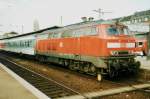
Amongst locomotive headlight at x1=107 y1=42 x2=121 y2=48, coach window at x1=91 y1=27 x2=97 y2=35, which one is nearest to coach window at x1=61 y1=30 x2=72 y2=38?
coach window at x1=91 y1=27 x2=97 y2=35

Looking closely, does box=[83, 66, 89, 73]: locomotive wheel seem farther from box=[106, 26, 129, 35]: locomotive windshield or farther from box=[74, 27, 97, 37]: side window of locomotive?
box=[106, 26, 129, 35]: locomotive windshield

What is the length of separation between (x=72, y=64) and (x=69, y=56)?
2.17ft

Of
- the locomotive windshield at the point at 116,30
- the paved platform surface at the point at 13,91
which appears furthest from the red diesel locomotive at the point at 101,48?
the paved platform surface at the point at 13,91

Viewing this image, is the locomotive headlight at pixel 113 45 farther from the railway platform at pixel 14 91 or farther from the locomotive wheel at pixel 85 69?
the railway platform at pixel 14 91

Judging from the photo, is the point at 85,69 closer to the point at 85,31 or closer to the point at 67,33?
the point at 85,31

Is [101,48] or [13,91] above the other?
[101,48]

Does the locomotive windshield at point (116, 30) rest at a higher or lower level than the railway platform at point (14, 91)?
higher

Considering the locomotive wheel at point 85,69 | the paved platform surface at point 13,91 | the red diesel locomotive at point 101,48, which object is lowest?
the paved platform surface at point 13,91

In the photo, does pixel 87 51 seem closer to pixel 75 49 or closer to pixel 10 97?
pixel 75 49

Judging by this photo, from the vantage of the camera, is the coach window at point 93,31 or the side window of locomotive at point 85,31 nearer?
the coach window at point 93,31

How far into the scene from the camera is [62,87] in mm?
11906

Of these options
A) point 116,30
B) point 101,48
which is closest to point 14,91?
point 101,48

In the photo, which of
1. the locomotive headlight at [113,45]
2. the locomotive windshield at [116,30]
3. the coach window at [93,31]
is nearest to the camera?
the locomotive headlight at [113,45]

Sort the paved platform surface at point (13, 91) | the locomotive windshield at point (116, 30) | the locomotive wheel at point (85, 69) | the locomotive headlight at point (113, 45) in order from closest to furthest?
the paved platform surface at point (13, 91) → the locomotive headlight at point (113, 45) → the locomotive windshield at point (116, 30) → the locomotive wheel at point (85, 69)
